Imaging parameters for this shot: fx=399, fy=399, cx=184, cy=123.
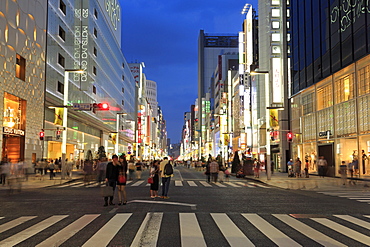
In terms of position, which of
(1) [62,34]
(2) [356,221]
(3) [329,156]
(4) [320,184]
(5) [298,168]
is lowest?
(4) [320,184]

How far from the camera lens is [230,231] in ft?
29.4

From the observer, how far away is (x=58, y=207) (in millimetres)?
13445

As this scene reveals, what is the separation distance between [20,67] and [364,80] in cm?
2693

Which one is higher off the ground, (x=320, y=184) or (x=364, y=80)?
(x=364, y=80)

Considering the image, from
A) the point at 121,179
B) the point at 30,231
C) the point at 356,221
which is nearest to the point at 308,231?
the point at 356,221

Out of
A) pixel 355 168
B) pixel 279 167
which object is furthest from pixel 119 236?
pixel 279 167

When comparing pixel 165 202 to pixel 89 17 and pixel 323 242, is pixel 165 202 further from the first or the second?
pixel 89 17

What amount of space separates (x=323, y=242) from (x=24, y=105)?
1210 inches

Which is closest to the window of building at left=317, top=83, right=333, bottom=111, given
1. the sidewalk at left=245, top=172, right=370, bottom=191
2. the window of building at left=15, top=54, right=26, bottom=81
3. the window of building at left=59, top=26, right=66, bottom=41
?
the sidewalk at left=245, top=172, right=370, bottom=191

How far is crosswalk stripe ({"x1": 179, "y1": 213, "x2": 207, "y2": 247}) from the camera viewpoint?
769 centimetres

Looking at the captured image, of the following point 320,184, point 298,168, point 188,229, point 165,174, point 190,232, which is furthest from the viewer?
point 298,168

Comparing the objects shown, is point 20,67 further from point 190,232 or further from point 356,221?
point 356,221

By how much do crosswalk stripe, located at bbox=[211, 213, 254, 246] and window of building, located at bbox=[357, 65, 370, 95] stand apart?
2129 cm

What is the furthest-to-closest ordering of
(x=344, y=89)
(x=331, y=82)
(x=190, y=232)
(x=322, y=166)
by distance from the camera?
(x=331, y=82) → (x=322, y=166) → (x=344, y=89) → (x=190, y=232)
